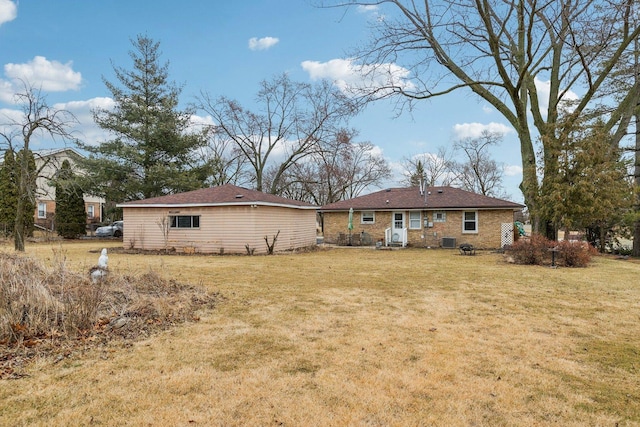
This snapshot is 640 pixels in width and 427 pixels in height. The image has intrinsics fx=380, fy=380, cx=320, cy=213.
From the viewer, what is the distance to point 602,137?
15.5 metres

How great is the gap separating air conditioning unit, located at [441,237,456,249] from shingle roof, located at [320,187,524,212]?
1636 millimetres

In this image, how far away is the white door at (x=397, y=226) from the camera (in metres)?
21.0

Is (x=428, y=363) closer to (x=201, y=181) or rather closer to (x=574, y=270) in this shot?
(x=574, y=270)

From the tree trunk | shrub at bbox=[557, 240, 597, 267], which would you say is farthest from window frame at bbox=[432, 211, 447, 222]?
shrub at bbox=[557, 240, 597, 267]

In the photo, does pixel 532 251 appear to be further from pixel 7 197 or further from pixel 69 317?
pixel 7 197

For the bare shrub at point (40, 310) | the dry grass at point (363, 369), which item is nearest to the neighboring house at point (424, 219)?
the dry grass at point (363, 369)

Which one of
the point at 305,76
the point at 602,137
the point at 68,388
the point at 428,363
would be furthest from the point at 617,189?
the point at 305,76

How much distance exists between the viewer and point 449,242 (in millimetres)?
20000

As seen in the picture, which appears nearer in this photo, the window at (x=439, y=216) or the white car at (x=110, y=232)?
the window at (x=439, y=216)

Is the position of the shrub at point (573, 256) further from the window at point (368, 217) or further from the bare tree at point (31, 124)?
the bare tree at point (31, 124)

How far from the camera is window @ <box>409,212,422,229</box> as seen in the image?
2119 centimetres

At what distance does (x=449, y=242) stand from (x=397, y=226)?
299cm

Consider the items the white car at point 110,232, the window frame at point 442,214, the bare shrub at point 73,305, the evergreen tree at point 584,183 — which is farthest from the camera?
the white car at point 110,232

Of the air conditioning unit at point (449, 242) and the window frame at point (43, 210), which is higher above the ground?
the window frame at point (43, 210)
